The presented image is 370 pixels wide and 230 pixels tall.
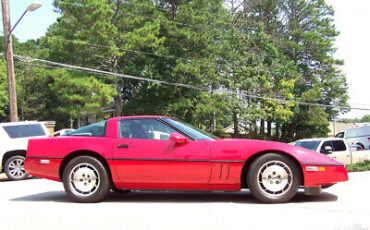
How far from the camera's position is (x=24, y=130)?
433 inches

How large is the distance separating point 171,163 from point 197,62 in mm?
27146

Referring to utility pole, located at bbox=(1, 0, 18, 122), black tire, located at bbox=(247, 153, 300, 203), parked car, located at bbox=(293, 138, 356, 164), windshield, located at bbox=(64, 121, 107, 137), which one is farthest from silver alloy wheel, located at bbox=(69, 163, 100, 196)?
utility pole, located at bbox=(1, 0, 18, 122)

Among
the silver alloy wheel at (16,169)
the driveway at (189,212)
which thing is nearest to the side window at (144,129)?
the driveway at (189,212)

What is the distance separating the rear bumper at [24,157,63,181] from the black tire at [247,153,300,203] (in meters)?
2.84

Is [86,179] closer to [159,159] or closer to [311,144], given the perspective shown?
[159,159]

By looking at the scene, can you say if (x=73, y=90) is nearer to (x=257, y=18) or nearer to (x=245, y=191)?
(x=245, y=191)

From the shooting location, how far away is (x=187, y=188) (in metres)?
5.09

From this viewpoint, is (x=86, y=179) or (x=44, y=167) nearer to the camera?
(x=86, y=179)

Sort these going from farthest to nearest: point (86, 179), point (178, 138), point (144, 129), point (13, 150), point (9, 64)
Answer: point (9, 64)
point (13, 150)
point (144, 129)
point (86, 179)
point (178, 138)

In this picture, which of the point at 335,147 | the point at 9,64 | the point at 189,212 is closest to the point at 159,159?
the point at 189,212

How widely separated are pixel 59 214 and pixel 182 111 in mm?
28549

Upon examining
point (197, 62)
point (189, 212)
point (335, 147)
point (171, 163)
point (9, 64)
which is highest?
point (197, 62)

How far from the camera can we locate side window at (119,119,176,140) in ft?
17.4

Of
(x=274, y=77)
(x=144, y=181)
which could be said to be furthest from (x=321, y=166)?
(x=274, y=77)
